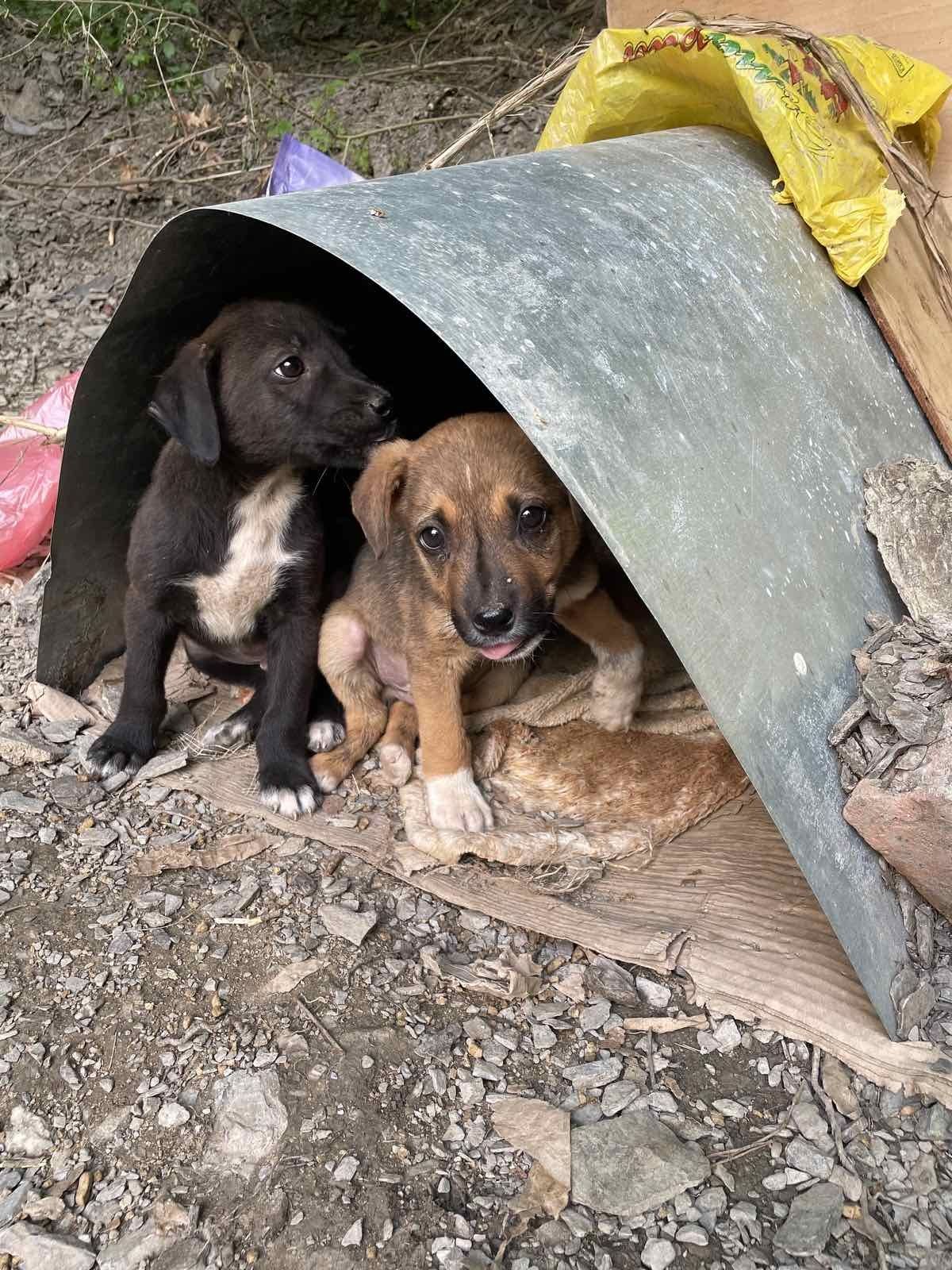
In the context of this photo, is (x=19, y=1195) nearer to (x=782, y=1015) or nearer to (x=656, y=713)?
(x=782, y=1015)

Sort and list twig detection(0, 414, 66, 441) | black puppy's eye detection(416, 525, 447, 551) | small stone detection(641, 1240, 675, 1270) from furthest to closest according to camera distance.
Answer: twig detection(0, 414, 66, 441)
black puppy's eye detection(416, 525, 447, 551)
small stone detection(641, 1240, 675, 1270)

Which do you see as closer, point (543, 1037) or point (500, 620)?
point (543, 1037)

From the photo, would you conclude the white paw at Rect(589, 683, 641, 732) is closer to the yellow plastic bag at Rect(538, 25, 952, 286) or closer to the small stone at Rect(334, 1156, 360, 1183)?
the yellow plastic bag at Rect(538, 25, 952, 286)

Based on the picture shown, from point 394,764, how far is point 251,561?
2.86ft

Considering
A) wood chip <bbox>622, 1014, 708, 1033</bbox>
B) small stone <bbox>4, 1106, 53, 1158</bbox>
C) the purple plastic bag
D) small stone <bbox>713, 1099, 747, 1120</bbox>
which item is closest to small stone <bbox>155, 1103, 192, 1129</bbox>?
small stone <bbox>4, 1106, 53, 1158</bbox>

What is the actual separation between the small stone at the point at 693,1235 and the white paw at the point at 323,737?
2.24 m

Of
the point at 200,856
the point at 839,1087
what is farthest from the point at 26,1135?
the point at 839,1087

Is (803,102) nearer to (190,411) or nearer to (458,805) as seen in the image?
(190,411)

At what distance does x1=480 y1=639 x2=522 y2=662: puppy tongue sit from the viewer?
10.3 ft

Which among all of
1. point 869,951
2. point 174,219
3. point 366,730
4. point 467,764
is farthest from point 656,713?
point 174,219

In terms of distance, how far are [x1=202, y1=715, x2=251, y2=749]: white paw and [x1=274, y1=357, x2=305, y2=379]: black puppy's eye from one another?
4.37 feet

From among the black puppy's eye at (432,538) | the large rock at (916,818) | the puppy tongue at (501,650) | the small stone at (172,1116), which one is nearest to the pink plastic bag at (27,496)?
the black puppy's eye at (432,538)

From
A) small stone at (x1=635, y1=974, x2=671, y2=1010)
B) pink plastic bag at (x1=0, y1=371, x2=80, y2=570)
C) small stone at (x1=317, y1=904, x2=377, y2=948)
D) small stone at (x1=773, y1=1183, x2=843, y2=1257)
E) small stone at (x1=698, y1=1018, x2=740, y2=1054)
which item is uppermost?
small stone at (x1=773, y1=1183, x2=843, y2=1257)

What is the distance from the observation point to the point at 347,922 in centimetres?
301
